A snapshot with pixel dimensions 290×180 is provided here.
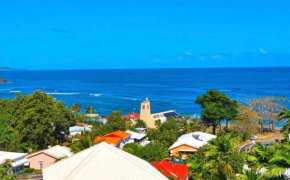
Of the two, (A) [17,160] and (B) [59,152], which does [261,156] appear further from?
(B) [59,152]

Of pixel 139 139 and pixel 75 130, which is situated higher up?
pixel 75 130

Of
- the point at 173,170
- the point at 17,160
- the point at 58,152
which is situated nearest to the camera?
the point at 173,170

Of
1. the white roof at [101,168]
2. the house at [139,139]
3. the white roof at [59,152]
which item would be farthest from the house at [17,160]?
the house at [139,139]

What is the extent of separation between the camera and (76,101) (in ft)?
339

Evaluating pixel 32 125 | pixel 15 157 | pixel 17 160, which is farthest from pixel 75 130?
pixel 15 157

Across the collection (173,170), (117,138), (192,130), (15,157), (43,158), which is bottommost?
(173,170)

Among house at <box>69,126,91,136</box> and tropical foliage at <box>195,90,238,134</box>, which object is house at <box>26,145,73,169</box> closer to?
house at <box>69,126,91,136</box>

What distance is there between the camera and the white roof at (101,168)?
16.5m

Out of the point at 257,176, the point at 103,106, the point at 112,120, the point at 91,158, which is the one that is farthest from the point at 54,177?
the point at 103,106

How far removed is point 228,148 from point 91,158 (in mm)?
6889

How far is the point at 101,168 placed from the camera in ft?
55.9

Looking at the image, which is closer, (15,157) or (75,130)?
(15,157)

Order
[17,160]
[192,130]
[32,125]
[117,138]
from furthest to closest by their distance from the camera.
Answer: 1. [192,130]
2. [117,138]
3. [32,125]
4. [17,160]

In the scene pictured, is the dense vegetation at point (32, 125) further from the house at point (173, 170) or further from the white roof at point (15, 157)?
the house at point (173, 170)
